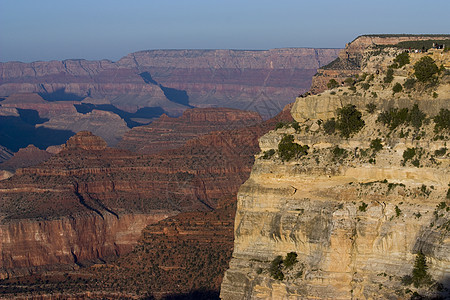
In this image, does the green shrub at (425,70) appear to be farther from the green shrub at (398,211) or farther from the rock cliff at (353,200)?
the green shrub at (398,211)

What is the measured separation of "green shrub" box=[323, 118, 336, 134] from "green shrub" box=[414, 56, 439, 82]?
147 inches

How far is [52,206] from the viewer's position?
3974 inches

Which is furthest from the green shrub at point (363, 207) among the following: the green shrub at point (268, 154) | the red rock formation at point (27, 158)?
the red rock formation at point (27, 158)

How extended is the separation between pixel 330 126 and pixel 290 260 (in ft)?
18.4

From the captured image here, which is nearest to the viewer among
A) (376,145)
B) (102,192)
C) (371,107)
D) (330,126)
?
(376,145)

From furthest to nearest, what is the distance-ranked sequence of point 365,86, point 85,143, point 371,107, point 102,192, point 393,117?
point 85,143 → point 102,192 → point 365,86 → point 371,107 → point 393,117

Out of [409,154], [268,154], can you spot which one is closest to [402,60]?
[409,154]

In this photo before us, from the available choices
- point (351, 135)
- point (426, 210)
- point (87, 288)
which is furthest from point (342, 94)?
point (87, 288)

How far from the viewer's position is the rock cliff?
99.0 ft

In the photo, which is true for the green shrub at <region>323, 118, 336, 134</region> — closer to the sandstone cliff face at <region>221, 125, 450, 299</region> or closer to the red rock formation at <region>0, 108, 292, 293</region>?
the sandstone cliff face at <region>221, 125, 450, 299</region>

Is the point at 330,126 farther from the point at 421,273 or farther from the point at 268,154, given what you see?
the point at 421,273

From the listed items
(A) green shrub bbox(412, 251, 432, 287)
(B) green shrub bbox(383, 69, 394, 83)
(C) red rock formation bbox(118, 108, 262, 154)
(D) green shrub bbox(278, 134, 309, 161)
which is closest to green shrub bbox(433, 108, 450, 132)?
(B) green shrub bbox(383, 69, 394, 83)

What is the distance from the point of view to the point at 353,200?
31719 millimetres

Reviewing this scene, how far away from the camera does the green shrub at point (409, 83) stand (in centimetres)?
3369
